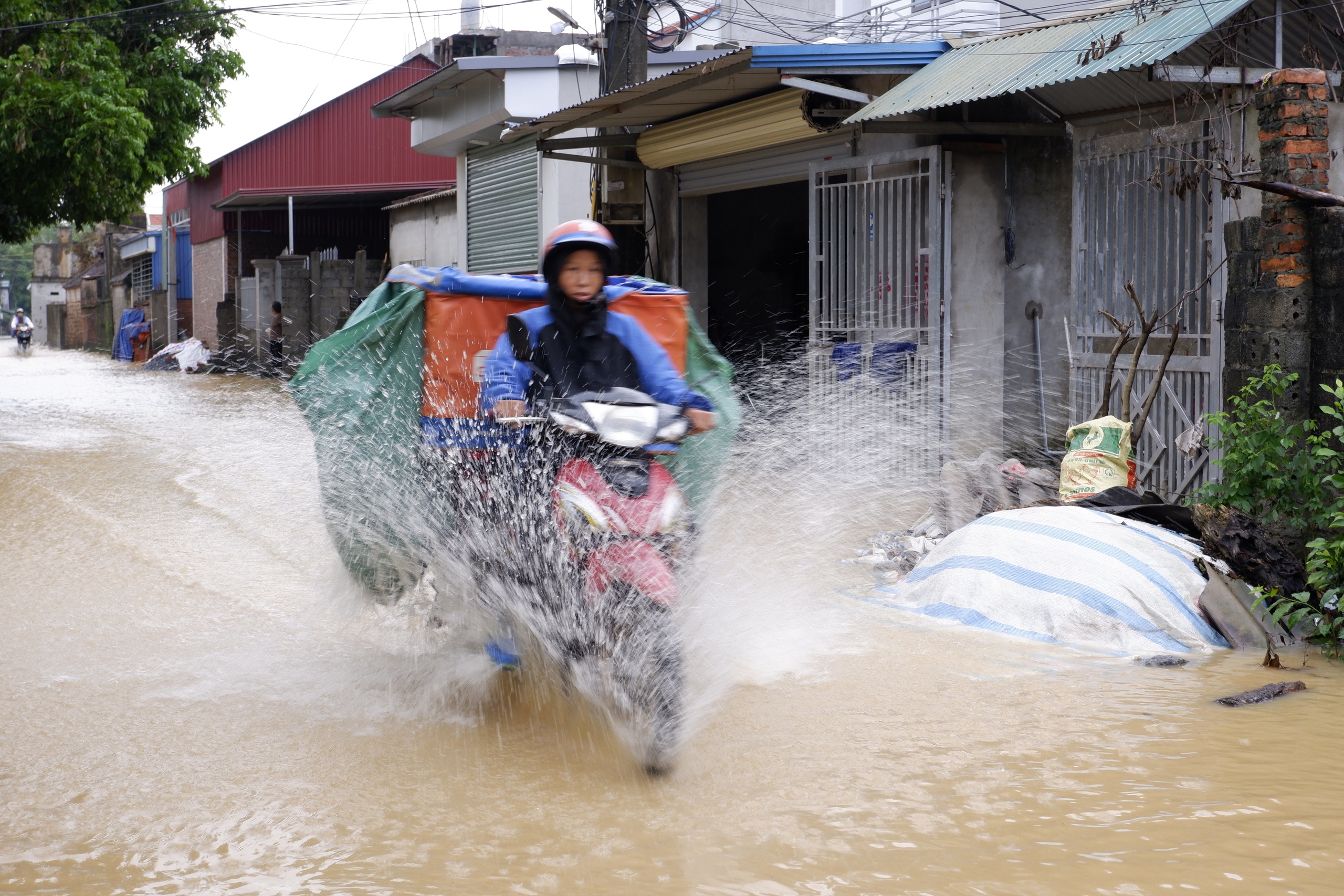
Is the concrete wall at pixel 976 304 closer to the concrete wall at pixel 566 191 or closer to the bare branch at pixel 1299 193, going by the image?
the bare branch at pixel 1299 193

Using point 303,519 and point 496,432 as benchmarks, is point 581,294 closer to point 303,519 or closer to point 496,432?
point 496,432

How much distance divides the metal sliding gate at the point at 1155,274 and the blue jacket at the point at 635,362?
3701mm

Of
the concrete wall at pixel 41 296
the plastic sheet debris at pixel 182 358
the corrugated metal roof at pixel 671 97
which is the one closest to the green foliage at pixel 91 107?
the corrugated metal roof at pixel 671 97

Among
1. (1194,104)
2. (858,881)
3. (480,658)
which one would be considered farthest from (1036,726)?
(1194,104)

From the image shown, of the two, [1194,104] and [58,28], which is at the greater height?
[58,28]

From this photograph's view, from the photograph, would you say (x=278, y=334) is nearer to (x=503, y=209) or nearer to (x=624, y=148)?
(x=503, y=209)

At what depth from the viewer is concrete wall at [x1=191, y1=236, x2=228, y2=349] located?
30922mm

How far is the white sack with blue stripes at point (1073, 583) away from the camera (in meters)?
5.56

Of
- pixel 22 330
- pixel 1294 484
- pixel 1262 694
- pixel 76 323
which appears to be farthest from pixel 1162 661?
pixel 76 323

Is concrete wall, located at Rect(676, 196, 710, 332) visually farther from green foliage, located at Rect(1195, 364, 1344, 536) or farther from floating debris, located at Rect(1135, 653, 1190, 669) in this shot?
floating debris, located at Rect(1135, 653, 1190, 669)

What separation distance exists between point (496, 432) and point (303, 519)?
5412 millimetres

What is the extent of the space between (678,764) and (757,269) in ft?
33.0

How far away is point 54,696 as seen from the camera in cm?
479

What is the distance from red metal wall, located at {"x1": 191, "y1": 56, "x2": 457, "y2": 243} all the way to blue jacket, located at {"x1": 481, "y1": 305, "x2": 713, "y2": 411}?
1057 inches
